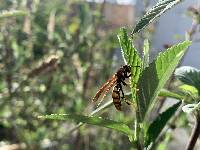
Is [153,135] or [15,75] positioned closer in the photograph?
[153,135]

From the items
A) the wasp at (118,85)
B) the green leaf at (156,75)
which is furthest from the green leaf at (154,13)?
the wasp at (118,85)

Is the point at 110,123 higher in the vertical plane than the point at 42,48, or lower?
higher

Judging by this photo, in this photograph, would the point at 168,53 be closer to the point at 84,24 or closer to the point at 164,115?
the point at 164,115

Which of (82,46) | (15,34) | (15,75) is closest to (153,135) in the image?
(15,75)

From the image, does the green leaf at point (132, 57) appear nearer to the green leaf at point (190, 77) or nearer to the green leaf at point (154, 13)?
the green leaf at point (154, 13)

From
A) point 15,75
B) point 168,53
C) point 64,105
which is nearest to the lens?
point 168,53

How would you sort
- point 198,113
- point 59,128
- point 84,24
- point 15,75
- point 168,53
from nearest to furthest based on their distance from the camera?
point 168,53 < point 198,113 < point 15,75 < point 84,24 < point 59,128

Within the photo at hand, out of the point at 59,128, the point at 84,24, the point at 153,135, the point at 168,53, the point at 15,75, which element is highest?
the point at 168,53
